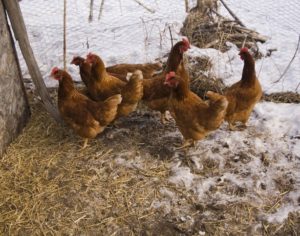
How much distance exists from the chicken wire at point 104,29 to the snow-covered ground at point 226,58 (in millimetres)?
14

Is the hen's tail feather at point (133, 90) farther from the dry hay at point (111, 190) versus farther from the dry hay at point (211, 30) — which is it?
the dry hay at point (211, 30)

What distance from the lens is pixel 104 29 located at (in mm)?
5652

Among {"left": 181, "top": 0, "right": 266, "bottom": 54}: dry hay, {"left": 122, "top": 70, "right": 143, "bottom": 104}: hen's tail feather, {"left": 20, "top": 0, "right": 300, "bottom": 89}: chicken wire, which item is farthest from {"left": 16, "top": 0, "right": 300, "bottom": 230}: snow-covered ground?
{"left": 122, "top": 70, "right": 143, "bottom": 104}: hen's tail feather

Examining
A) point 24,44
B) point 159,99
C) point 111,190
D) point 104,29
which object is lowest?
point 111,190

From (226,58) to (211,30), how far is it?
0.64 metres

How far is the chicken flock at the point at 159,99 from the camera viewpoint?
3.24m

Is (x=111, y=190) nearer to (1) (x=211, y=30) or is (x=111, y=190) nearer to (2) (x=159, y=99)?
(2) (x=159, y=99)

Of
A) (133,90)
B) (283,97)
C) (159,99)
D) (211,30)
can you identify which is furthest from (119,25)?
(283,97)

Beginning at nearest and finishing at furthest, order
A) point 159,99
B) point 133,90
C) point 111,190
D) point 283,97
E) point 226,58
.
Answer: point 111,190
point 133,90
point 159,99
point 283,97
point 226,58

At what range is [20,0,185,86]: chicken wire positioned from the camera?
16.6 feet

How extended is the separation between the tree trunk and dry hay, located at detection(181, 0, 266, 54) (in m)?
2.54

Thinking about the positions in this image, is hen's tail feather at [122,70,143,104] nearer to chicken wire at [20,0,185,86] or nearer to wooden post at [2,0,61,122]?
wooden post at [2,0,61,122]

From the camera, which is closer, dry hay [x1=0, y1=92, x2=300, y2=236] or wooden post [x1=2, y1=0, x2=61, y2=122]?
dry hay [x1=0, y1=92, x2=300, y2=236]

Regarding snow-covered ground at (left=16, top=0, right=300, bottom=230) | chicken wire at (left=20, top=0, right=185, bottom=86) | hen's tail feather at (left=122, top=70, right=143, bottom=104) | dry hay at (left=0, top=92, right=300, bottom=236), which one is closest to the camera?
dry hay at (left=0, top=92, right=300, bottom=236)
